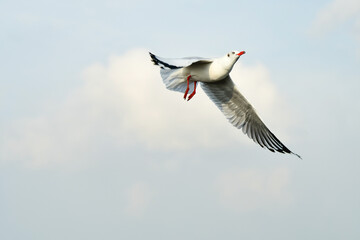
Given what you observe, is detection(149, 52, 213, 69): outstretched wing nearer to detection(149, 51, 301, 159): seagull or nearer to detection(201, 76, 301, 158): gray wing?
detection(149, 51, 301, 159): seagull

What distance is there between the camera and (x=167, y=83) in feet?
35.0

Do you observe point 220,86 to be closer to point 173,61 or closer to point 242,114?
point 242,114

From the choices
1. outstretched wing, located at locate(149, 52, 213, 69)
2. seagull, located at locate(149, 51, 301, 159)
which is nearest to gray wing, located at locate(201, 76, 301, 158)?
seagull, located at locate(149, 51, 301, 159)

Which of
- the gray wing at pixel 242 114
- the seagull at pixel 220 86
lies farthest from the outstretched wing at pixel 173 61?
the gray wing at pixel 242 114

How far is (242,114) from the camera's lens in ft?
40.9

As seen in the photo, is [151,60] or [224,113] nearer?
[151,60]

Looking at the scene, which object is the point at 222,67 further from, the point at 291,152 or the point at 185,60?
the point at 291,152

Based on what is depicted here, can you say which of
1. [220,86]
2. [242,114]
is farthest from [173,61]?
[242,114]

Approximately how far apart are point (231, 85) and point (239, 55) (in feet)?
5.14

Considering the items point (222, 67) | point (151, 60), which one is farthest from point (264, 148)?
point (151, 60)

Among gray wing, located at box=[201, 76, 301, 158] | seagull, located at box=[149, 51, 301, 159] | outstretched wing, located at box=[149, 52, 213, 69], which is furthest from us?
gray wing, located at box=[201, 76, 301, 158]

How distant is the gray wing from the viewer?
→ 480 inches

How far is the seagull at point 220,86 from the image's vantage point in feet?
34.2

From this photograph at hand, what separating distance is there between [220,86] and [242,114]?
93 centimetres
